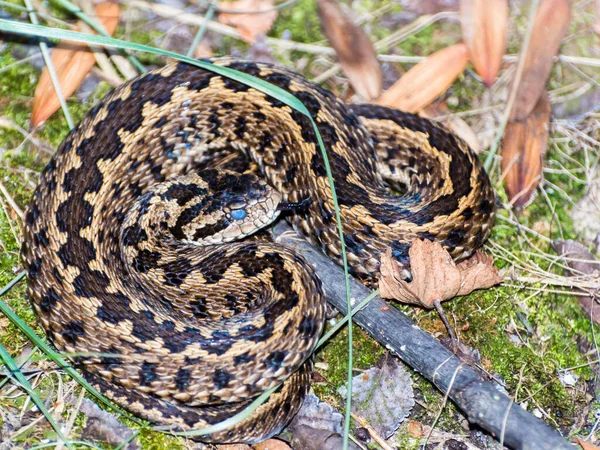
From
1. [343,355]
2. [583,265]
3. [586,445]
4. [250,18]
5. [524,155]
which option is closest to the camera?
[586,445]

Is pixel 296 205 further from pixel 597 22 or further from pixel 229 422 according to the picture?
pixel 597 22

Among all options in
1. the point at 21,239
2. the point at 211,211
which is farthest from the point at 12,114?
the point at 211,211

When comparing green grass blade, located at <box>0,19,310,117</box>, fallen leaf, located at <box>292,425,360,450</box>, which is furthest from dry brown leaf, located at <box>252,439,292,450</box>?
green grass blade, located at <box>0,19,310,117</box>

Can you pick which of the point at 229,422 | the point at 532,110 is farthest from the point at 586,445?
the point at 532,110

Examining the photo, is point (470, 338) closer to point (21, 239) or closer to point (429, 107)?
point (429, 107)

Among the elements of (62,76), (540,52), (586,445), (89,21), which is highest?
(89,21)

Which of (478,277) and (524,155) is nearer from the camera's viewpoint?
(478,277)
